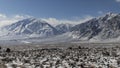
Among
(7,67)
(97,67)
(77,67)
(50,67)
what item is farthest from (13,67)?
(97,67)

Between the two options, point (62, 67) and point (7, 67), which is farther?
point (62, 67)

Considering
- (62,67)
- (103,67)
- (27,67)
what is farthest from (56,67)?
(103,67)

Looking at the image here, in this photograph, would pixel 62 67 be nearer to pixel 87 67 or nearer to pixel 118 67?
pixel 87 67

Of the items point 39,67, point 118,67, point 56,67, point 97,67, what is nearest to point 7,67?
point 39,67

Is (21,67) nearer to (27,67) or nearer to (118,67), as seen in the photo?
(27,67)

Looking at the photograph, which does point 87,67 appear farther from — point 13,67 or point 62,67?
point 13,67

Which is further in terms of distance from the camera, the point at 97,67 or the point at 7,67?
the point at 97,67

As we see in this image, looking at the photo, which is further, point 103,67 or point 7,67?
point 103,67
